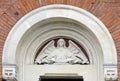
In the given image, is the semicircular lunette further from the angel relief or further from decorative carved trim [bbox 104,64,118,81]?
decorative carved trim [bbox 104,64,118,81]

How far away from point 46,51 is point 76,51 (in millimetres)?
553

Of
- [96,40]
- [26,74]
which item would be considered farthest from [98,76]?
[26,74]

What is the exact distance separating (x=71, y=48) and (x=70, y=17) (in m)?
0.64

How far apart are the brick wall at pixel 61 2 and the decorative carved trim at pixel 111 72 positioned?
21.1 inches

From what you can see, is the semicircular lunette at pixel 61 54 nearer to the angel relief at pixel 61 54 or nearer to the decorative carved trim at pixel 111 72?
Result: the angel relief at pixel 61 54

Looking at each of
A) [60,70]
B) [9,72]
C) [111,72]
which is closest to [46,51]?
[60,70]

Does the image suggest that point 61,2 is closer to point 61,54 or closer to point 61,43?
point 61,43

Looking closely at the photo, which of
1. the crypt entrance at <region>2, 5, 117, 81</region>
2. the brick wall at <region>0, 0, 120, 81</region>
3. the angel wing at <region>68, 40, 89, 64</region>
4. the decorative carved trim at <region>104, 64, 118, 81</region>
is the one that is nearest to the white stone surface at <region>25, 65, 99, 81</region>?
the crypt entrance at <region>2, 5, 117, 81</region>

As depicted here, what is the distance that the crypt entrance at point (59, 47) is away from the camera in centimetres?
942

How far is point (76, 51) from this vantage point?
987 cm

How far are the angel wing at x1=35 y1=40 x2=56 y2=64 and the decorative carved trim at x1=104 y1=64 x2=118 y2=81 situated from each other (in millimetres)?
1142

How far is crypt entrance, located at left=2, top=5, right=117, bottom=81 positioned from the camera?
30.9 ft

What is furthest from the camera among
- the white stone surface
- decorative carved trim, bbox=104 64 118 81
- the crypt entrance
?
the white stone surface

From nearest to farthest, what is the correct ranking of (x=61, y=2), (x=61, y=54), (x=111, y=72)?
1. (x=111, y=72)
2. (x=61, y=2)
3. (x=61, y=54)
